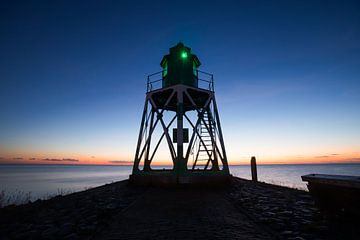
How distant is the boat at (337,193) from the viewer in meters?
4.76

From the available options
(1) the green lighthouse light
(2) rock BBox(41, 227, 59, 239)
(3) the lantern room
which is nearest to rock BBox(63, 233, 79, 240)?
(2) rock BBox(41, 227, 59, 239)

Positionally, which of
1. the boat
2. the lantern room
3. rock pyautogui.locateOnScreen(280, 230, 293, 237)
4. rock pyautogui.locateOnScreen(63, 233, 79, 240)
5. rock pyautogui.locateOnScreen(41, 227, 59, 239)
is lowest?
rock pyautogui.locateOnScreen(41, 227, 59, 239)

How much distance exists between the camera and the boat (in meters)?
4.76

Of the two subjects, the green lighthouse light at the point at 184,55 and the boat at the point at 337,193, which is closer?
the boat at the point at 337,193

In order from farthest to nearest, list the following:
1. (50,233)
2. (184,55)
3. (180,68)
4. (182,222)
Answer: (184,55)
(180,68)
(182,222)
(50,233)

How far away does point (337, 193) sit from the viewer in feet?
17.2

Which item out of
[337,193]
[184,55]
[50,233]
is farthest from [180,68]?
[50,233]

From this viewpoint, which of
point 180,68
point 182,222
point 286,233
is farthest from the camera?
point 180,68

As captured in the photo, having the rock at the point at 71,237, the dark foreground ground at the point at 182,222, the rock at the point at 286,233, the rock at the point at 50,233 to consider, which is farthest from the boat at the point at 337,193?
the rock at the point at 50,233

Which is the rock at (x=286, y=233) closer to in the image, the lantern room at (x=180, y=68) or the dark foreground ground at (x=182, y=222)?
the dark foreground ground at (x=182, y=222)

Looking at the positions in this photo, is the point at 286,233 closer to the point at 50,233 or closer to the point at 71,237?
the point at 71,237

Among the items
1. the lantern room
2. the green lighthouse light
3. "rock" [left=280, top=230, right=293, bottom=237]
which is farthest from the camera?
the green lighthouse light

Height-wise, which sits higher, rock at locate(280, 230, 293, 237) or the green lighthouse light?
the green lighthouse light

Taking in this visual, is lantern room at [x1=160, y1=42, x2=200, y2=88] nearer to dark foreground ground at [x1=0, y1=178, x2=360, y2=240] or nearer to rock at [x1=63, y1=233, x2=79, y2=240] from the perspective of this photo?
dark foreground ground at [x1=0, y1=178, x2=360, y2=240]
